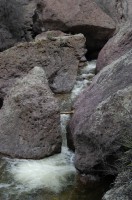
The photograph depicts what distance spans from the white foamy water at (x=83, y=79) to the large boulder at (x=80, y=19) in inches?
38.5

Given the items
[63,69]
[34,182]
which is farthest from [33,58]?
[34,182]

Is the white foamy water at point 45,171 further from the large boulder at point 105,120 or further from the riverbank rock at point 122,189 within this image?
the riverbank rock at point 122,189

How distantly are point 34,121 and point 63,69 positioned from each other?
2.69 m

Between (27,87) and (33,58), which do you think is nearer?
(27,87)

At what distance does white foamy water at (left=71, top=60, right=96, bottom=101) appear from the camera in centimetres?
836

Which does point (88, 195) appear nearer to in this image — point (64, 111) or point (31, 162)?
point (31, 162)

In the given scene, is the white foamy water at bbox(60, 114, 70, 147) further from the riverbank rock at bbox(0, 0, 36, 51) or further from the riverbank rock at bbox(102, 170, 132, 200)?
the riverbank rock at bbox(0, 0, 36, 51)

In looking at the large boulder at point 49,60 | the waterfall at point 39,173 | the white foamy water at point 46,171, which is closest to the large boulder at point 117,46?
the large boulder at point 49,60

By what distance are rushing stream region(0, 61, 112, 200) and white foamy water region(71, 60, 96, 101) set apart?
2.15 m

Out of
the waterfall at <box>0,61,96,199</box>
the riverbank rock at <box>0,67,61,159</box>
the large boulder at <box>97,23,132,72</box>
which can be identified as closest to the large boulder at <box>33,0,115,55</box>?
the large boulder at <box>97,23,132,72</box>

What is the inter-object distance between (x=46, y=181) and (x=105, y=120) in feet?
3.76

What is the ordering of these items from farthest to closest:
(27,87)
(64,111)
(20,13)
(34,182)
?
1. (20,13)
2. (64,111)
3. (27,87)
4. (34,182)

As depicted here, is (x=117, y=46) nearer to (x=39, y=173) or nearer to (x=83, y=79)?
(x=83, y=79)

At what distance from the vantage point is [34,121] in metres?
6.18
